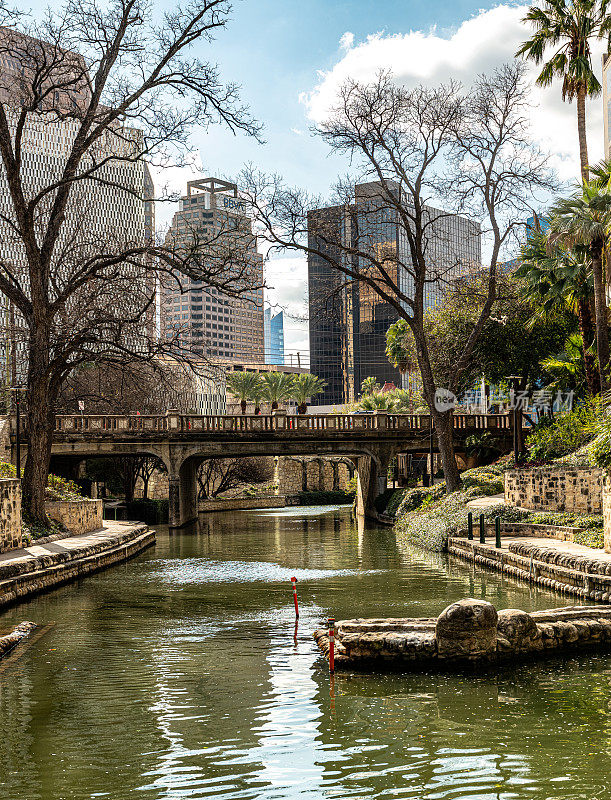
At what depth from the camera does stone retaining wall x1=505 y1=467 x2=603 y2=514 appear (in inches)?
915

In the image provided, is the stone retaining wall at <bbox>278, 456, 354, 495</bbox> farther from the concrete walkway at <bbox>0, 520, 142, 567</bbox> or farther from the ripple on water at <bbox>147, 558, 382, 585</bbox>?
the ripple on water at <bbox>147, 558, 382, 585</bbox>

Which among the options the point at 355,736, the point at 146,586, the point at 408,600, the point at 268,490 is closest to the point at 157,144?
the point at 146,586

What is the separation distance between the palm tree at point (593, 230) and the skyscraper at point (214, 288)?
9321 mm

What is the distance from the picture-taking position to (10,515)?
837 inches

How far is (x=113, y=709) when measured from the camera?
950 cm

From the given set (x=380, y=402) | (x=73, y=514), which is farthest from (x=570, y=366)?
(x=380, y=402)

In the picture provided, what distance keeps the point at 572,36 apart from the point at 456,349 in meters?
15.2

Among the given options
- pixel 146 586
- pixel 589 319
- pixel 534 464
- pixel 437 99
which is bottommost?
pixel 146 586

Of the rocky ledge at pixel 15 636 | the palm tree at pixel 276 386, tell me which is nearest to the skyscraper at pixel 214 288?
the palm tree at pixel 276 386

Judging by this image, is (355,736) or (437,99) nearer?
(355,736)

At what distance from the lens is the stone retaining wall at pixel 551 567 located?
15.5m

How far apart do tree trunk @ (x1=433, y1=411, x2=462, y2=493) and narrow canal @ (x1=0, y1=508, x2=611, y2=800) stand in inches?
687

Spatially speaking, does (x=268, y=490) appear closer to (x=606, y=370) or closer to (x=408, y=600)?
(x=606, y=370)

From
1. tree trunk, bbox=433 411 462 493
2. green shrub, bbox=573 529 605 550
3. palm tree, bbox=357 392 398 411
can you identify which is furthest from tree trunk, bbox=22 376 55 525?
palm tree, bbox=357 392 398 411
